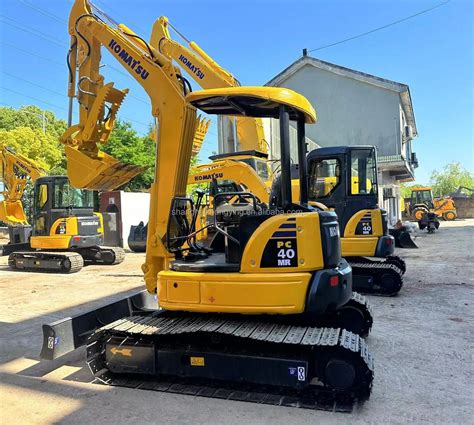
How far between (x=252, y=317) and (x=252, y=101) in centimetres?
203

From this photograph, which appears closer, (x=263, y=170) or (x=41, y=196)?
(x=263, y=170)

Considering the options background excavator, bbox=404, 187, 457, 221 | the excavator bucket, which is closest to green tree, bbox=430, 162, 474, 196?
background excavator, bbox=404, 187, 457, 221

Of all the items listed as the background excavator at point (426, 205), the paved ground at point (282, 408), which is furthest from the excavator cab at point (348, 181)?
the background excavator at point (426, 205)

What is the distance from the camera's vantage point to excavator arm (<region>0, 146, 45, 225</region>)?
1364 centimetres

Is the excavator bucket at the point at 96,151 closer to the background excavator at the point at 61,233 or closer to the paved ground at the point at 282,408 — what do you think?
the paved ground at the point at 282,408

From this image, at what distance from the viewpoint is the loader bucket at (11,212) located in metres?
14.4

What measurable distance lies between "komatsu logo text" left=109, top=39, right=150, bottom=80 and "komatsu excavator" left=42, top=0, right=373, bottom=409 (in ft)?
2.94

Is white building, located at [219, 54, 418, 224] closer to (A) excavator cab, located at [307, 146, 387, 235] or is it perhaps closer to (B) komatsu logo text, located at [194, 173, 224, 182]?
(B) komatsu logo text, located at [194, 173, 224, 182]

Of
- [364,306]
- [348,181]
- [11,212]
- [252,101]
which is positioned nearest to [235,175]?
[348,181]

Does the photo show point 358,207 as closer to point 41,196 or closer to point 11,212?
point 41,196

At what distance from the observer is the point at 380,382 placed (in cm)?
400

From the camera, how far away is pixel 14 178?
14.1 meters

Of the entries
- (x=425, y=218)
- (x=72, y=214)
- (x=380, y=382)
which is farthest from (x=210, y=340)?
(x=425, y=218)

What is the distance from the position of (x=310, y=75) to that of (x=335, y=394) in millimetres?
24525
